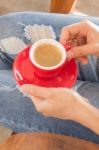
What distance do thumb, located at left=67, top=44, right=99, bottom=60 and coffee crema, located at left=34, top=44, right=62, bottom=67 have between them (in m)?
0.03

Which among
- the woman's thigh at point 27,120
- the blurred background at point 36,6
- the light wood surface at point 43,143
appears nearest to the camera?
the light wood surface at point 43,143

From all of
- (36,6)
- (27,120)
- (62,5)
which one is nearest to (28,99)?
(27,120)

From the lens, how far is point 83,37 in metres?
0.76

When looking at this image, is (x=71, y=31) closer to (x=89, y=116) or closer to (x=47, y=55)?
(x=47, y=55)

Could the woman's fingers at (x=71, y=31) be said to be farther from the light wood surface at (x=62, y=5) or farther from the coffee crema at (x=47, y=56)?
the light wood surface at (x=62, y=5)

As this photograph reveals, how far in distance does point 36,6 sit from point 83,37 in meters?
0.77

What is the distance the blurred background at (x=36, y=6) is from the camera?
1461mm

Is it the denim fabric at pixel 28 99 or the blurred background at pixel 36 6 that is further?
the blurred background at pixel 36 6

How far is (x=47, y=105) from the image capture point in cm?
64

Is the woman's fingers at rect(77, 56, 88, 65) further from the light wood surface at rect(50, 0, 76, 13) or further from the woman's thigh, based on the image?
the light wood surface at rect(50, 0, 76, 13)

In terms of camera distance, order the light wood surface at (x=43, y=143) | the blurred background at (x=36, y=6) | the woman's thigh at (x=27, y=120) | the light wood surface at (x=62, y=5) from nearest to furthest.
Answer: the light wood surface at (x=43, y=143), the woman's thigh at (x=27, y=120), the light wood surface at (x=62, y=5), the blurred background at (x=36, y=6)

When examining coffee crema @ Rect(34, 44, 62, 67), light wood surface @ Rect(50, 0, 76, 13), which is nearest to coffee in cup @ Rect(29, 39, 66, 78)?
coffee crema @ Rect(34, 44, 62, 67)

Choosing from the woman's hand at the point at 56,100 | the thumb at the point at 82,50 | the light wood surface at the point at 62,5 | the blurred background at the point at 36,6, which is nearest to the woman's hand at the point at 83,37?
the thumb at the point at 82,50

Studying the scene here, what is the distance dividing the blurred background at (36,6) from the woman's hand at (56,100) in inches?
34.6
